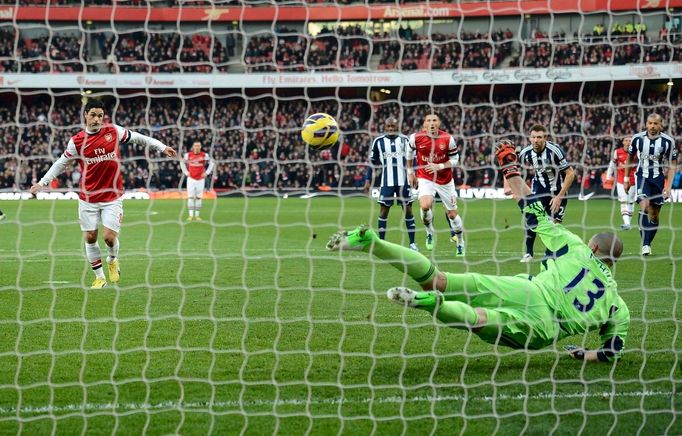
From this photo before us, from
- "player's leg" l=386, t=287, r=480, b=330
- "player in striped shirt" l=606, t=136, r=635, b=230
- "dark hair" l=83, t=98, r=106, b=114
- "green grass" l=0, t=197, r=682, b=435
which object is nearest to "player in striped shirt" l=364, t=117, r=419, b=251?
Answer: "player in striped shirt" l=606, t=136, r=635, b=230

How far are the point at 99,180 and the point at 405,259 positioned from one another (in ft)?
16.9

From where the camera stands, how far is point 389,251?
5367 mm

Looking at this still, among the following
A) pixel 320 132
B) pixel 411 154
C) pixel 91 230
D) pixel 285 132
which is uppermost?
pixel 320 132

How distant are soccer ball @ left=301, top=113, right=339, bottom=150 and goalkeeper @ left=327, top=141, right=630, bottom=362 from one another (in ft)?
7.71

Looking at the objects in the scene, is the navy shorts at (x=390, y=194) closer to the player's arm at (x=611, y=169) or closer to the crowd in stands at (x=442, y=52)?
the player's arm at (x=611, y=169)

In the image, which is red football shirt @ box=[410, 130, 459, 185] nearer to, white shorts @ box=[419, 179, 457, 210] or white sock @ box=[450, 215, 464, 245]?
white shorts @ box=[419, 179, 457, 210]

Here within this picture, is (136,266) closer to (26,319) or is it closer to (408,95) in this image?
(26,319)

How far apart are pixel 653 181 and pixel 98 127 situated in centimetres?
835

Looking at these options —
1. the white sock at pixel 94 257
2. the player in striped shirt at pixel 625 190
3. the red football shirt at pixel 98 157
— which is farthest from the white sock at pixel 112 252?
the player in striped shirt at pixel 625 190

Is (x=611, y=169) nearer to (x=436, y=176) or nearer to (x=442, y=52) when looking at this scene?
(x=436, y=176)

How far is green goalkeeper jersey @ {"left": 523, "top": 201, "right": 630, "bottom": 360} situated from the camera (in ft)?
17.9

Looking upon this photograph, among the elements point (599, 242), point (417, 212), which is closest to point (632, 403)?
point (599, 242)

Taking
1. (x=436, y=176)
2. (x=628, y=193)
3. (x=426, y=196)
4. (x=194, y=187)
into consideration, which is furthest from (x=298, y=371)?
(x=194, y=187)

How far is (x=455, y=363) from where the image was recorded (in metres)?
5.79
